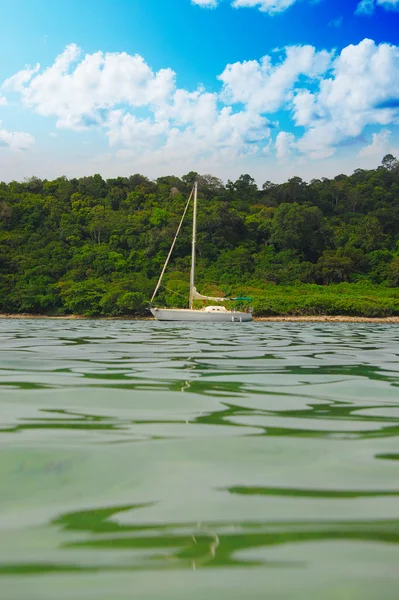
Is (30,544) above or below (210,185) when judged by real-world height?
below

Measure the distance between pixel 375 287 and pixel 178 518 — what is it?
63.4 m

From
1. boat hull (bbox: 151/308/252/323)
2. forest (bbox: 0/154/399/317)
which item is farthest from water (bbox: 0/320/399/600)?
forest (bbox: 0/154/399/317)

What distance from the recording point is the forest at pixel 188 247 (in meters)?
56.9

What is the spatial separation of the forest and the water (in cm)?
4667

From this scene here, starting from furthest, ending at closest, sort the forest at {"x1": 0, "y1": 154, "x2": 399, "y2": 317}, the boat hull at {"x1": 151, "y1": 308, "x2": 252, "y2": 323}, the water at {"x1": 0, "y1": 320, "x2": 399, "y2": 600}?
the forest at {"x1": 0, "y1": 154, "x2": 399, "y2": 317} → the boat hull at {"x1": 151, "y1": 308, "x2": 252, "y2": 323} → the water at {"x1": 0, "y1": 320, "x2": 399, "y2": 600}

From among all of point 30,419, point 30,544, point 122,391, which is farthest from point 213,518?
point 122,391

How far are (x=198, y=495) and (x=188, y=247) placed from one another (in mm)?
70899

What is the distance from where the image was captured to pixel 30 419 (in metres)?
4.50

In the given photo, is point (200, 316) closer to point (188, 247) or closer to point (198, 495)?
point (188, 247)

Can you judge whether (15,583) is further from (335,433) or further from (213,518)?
(335,433)

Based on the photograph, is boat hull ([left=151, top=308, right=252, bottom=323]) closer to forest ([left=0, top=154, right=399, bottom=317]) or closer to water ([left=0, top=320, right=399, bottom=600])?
forest ([left=0, top=154, right=399, bottom=317])

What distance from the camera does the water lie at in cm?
196

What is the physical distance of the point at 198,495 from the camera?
2.71 m

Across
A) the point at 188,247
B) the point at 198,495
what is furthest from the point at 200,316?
the point at 198,495
